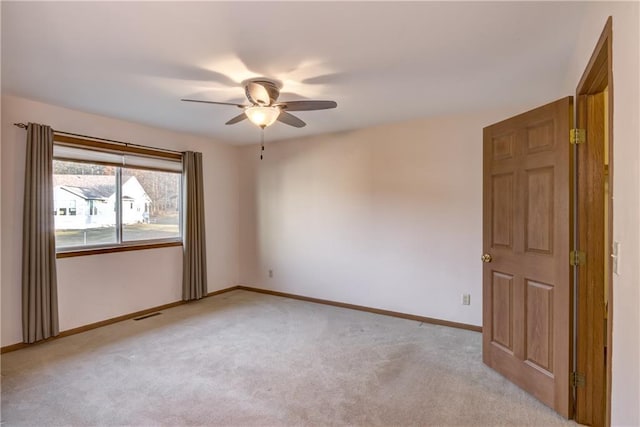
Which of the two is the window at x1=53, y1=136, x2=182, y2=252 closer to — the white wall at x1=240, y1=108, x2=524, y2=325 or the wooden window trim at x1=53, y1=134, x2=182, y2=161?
the wooden window trim at x1=53, y1=134, x2=182, y2=161

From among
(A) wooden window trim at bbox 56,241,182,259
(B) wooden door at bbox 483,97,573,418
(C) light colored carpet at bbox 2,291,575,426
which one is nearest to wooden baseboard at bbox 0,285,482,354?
(C) light colored carpet at bbox 2,291,575,426

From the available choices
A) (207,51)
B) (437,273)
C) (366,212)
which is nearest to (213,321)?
(366,212)

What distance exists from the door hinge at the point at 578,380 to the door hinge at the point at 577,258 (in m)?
0.69

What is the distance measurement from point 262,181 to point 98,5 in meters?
3.82

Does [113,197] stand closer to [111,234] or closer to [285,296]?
[111,234]

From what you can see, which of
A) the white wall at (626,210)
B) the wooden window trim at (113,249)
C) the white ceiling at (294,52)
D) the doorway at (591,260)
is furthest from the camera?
the wooden window trim at (113,249)

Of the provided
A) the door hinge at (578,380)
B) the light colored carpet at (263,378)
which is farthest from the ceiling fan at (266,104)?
the door hinge at (578,380)

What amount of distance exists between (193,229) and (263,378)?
277cm

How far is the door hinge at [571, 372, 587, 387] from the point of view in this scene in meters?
2.13

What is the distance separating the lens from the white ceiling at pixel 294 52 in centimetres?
187

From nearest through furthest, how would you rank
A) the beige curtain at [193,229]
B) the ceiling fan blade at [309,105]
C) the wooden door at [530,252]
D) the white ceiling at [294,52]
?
the white ceiling at [294,52]
the wooden door at [530,252]
the ceiling fan blade at [309,105]
the beige curtain at [193,229]

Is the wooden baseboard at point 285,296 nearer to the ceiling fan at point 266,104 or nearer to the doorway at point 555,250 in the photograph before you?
the doorway at point 555,250

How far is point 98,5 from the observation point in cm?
180

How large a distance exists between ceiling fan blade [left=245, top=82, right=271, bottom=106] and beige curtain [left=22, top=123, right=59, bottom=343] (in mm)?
2287
